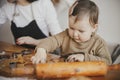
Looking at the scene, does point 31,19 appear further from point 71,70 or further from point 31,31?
point 71,70

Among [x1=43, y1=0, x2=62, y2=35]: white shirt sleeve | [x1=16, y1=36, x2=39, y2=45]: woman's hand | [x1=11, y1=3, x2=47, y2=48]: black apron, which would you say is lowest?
[x1=16, y1=36, x2=39, y2=45]: woman's hand

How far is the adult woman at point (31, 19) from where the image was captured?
50cm

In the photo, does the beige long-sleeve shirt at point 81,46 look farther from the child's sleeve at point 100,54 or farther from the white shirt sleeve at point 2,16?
the white shirt sleeve at point 2,16

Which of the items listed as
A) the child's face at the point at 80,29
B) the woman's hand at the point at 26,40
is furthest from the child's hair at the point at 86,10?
Answer: the woman's hand at the point at 26,40

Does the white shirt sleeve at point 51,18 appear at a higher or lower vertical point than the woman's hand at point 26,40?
higher

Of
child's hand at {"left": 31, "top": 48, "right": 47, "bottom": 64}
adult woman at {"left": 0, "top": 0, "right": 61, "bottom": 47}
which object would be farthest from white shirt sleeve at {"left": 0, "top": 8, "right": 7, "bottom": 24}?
child's hand at {"left": 31, "top": 48, "right": 47, "bottom": 64}

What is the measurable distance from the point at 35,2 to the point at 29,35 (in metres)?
0.07

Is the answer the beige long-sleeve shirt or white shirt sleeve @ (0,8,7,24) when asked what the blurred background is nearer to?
the beige long-sleeve shirt

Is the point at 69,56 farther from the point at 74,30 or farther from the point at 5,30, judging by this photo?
the point at 5,30

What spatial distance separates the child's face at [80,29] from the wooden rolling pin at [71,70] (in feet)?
0.18

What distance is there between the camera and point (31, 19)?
0.50 meters

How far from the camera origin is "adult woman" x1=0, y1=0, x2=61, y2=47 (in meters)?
0.50

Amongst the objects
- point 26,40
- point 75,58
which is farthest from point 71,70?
point 26,40

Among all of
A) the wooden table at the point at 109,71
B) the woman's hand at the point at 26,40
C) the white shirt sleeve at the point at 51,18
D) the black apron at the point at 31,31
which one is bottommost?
the wooden table at the point at 109,71
